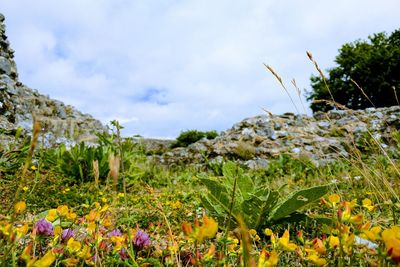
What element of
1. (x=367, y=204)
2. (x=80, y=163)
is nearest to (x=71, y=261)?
(x=367, y=204)

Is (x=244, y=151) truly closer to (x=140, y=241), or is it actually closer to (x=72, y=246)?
(x=140, y=241)

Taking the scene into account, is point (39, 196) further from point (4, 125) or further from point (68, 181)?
point (4, 125)

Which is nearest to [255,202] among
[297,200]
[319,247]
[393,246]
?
[297,200]

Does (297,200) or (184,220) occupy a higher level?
(297,200)

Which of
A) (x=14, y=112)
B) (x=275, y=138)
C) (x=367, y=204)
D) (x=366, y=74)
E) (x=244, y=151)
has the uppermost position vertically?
(x=366, y=74)

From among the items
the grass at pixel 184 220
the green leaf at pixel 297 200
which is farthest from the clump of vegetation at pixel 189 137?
the green leaf at pixel 297 200

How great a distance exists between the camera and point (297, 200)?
174 centimetres

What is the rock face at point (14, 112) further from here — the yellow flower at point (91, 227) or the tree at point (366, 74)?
the tree at point (366, 74)

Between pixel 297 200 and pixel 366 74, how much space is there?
1963cm

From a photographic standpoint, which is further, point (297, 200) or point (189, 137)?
point (189, 137)

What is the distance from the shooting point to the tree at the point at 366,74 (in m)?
18.6

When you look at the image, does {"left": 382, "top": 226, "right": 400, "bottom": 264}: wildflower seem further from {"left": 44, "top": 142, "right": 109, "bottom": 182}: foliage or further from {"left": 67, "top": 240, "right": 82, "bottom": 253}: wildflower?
{"left": 44, "top": 142, "right": 109, "bottom": 182}: foliage

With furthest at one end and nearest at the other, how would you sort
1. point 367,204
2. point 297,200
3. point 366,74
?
point 366,74
point 297,200
point 367,204

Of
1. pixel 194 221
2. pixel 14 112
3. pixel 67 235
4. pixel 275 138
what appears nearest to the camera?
pixel 194 221
